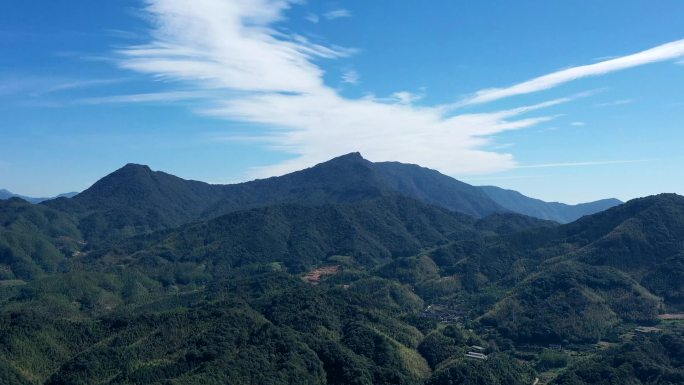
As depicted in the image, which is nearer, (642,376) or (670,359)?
(642,376)

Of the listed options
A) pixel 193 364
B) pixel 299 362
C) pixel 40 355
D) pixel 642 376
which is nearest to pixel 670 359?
pixel 642 376

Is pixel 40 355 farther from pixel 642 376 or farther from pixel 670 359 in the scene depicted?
pixel 670 359

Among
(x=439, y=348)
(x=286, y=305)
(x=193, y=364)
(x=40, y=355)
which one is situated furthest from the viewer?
(x=286, y=305)

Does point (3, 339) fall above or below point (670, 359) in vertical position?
above

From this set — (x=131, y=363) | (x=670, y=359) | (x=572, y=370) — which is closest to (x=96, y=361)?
(x=131, y=363)

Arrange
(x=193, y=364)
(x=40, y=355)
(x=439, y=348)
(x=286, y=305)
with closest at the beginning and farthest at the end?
(x=193, y=364), (x=40, y=355), (x=439, y=348), (x=286, y=305)

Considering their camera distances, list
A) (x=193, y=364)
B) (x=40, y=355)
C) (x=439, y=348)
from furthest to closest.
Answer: (x=439, y=348) < (x=40, y=355) < (x=193, y=364)

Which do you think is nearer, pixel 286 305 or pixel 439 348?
pixel 439 348

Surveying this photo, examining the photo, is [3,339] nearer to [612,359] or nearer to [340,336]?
[340,336]
